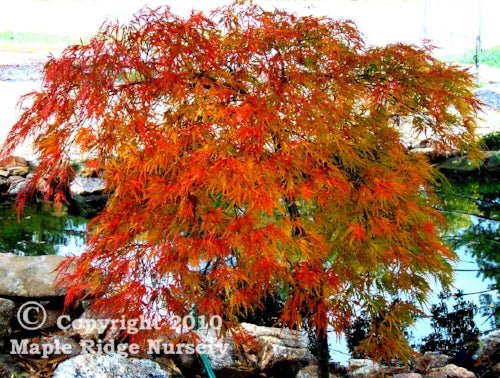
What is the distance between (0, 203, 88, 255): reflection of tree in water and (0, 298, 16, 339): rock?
2.42m

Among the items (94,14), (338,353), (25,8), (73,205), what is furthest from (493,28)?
(338,353)

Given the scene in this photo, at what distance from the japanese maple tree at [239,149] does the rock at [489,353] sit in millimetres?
1110

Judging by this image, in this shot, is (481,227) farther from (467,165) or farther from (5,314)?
(5,314)

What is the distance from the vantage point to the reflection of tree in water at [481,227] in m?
3.90

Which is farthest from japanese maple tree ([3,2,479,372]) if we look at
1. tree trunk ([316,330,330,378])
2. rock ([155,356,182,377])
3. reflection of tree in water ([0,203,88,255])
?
reflection of tree in water ([0,203,88,255])

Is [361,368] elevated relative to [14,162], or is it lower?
lower

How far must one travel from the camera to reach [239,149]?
5.66 ft

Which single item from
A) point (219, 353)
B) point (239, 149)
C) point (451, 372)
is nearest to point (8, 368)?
point (219, 353)

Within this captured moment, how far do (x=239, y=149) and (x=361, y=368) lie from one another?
153cm

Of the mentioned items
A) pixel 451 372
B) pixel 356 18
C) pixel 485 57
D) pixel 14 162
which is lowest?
pixel 451 372

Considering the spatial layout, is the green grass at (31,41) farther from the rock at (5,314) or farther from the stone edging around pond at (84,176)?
the rock at (5,314)

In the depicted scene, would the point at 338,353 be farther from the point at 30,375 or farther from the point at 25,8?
the point at 25,8

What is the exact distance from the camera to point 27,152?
755 centimetres

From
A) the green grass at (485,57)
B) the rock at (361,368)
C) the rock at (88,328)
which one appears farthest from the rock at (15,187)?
the green grass at (485,57)
